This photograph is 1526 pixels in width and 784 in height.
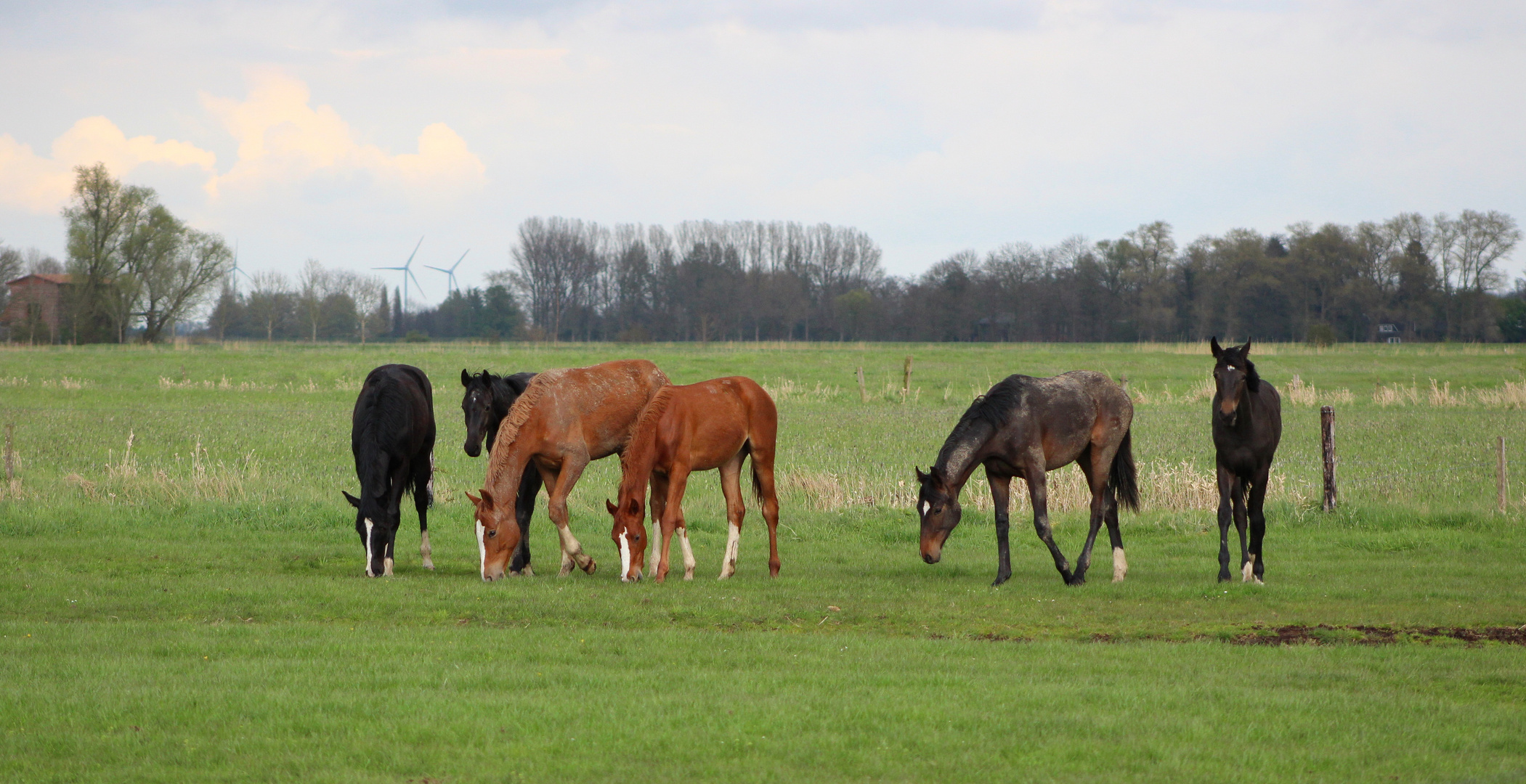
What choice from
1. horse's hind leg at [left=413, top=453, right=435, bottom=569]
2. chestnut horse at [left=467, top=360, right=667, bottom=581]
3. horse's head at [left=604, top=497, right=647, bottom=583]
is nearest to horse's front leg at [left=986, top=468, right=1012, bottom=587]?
horse's head at [left=604, top=497, right=647, bottom=583]

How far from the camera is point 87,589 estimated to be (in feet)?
32.2

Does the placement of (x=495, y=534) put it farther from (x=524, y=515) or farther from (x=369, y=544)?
(x=369, y=544)

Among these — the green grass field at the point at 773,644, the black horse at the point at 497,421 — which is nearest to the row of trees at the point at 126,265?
the green grass field at the point at 773,644

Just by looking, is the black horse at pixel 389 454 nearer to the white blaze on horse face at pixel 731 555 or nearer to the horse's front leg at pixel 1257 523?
the white blaze on horse face at pixel 731 555

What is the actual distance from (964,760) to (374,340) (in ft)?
328

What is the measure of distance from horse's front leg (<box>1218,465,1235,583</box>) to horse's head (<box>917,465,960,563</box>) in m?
2.52

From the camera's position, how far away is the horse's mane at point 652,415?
1048cm

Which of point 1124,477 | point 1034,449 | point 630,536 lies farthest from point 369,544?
Result: point 1124,477

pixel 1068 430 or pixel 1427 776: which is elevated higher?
pixel 1068 430

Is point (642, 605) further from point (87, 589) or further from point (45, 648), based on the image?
point (87, 589)

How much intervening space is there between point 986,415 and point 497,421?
5.03m

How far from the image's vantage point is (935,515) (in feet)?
34.9

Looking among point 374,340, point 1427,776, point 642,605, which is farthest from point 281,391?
point 374,340

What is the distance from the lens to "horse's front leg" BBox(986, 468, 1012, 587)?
10.6 metres
